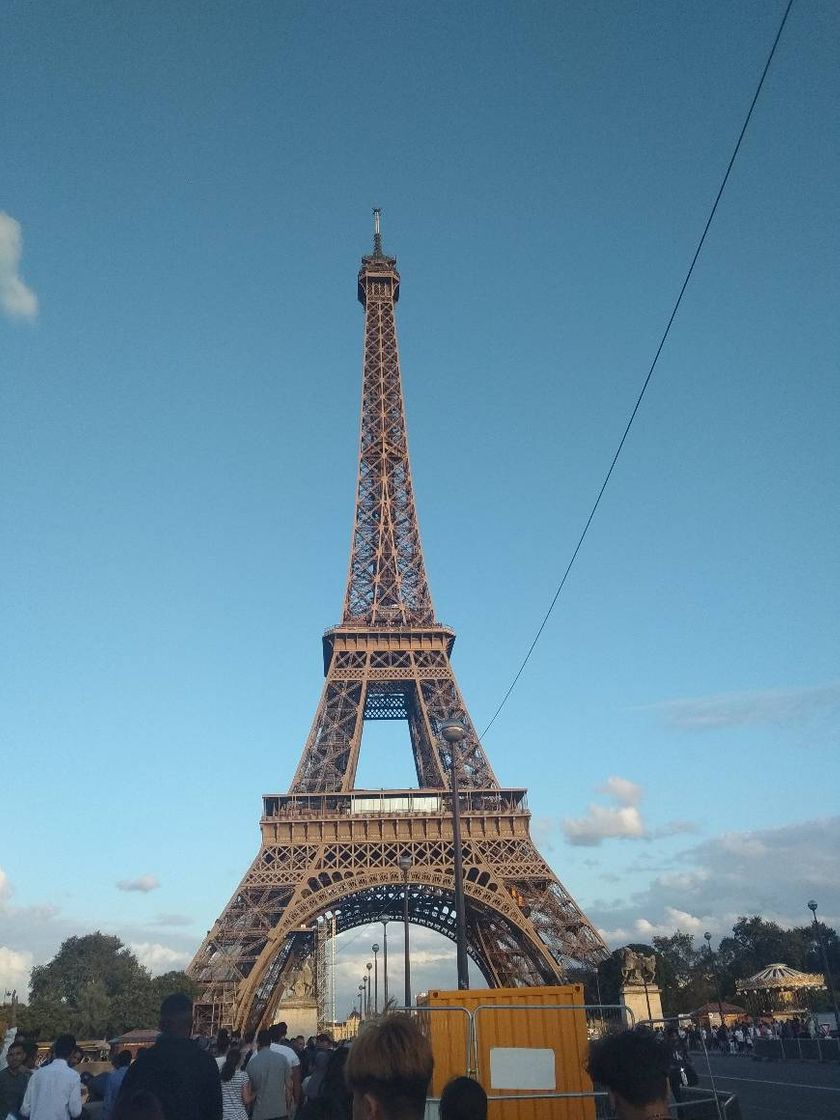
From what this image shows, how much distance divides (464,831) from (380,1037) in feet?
141

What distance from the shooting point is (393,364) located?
6334cm

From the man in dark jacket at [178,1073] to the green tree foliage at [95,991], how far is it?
122ft

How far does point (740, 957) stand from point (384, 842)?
237 ft

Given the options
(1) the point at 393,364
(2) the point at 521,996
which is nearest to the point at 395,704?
(1) the point at 393,364

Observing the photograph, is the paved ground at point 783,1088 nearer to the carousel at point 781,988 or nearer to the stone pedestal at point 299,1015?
the stone pedestal at point 299,1015

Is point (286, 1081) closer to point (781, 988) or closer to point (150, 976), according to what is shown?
point (781, 988)

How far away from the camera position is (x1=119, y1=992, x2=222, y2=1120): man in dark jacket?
17.4 ft

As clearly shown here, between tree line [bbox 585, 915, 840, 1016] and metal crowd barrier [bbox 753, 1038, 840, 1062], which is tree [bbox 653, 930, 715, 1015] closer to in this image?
tree line [bbox 585, 915, 840, 1016]

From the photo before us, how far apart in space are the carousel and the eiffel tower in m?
18.6

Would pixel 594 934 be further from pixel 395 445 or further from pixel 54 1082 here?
pixel 54 1082

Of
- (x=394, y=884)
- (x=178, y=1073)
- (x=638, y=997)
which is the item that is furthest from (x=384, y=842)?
(x=178, y=1073)

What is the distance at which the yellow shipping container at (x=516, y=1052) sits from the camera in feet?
28.3

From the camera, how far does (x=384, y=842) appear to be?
4512cm

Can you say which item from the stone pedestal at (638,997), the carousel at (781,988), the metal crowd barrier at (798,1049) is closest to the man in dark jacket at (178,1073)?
the metal crowd barrier at (798,1049)
